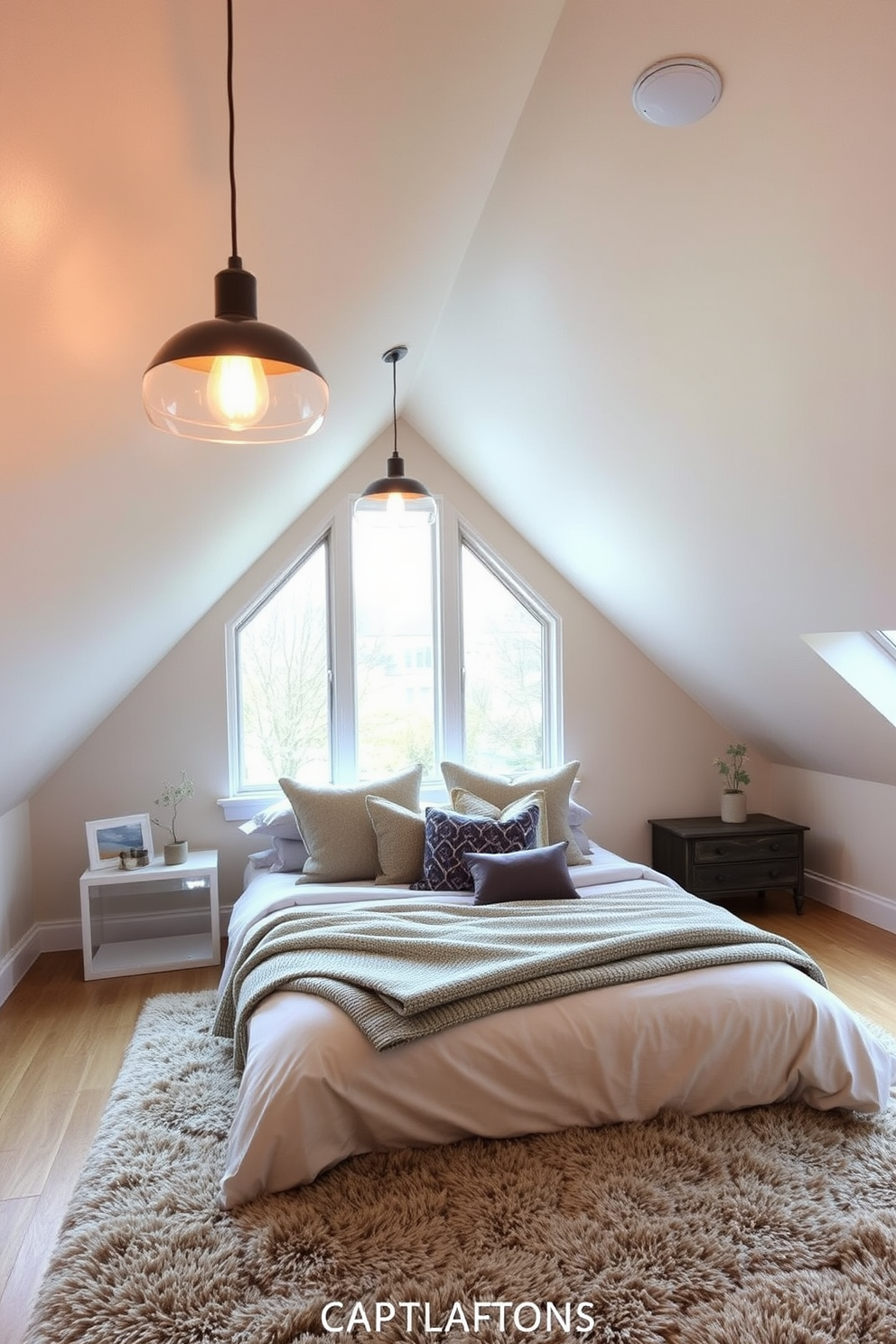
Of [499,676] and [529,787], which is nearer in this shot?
[529,787]

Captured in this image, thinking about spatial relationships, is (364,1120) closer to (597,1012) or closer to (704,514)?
(597,1012)

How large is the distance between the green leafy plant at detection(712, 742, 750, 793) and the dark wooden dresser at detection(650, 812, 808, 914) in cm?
32

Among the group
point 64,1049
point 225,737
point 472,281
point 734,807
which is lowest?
point 64,1049

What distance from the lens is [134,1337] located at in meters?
1.64

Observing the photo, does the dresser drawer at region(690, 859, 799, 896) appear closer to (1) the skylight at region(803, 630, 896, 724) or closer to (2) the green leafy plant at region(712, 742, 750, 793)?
(2) the green leafy plant at region(712, 742, 750, 793)

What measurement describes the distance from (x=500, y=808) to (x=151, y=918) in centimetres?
187

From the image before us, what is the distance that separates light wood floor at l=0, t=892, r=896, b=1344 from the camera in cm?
202

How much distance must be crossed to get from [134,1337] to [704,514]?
3011 millimetres

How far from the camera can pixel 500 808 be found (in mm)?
3840

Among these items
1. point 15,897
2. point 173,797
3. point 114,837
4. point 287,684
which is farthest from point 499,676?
point 15,897

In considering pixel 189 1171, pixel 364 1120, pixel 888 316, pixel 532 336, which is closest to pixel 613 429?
pixel 532 336

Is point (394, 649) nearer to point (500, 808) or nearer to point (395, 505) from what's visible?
point (500, 808)

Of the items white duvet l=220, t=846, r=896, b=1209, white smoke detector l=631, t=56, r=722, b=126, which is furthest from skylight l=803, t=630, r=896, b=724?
white smoke detector l=631, t=56, r=722, b=126

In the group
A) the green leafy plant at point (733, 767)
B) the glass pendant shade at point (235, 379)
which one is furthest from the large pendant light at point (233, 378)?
the green leafy plant at point (733, 767)
